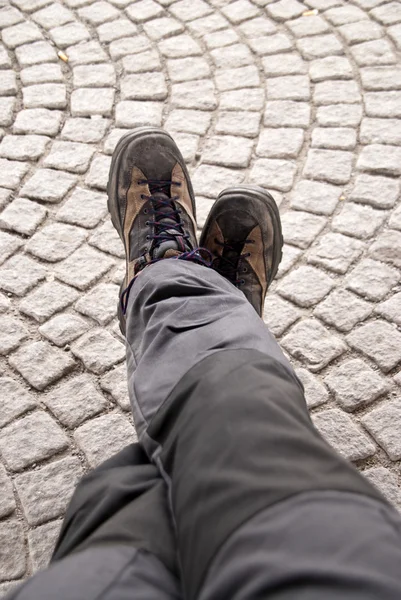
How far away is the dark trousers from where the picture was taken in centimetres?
113

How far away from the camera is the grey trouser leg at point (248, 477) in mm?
1108

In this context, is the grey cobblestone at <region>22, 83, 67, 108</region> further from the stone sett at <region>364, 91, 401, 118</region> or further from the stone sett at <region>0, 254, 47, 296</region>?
the stone sett at <region>364, 91, 401, 118</region>

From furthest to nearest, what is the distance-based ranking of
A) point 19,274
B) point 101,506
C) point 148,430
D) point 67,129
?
point 67,129
point 19,274
point 148,430
point 101,506

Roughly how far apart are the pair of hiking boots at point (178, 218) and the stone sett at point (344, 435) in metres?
0.47

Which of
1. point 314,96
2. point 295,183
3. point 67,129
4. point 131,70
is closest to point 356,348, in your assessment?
point 295,183

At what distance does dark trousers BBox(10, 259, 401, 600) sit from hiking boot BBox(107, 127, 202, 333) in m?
0.97

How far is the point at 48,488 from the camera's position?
7.70 feet

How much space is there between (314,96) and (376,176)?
0.73 m

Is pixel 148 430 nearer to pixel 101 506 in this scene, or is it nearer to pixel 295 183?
pixel 101 506

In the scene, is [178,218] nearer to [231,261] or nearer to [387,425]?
[231,261]

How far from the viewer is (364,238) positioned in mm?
3123

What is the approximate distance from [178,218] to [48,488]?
117 centimetres

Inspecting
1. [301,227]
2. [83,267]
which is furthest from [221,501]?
[301,227]

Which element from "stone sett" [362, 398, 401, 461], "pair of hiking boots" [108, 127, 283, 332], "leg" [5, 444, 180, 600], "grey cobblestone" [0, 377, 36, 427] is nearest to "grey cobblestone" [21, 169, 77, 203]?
"pair of hiking boots" [108, 127, 283, 332]
